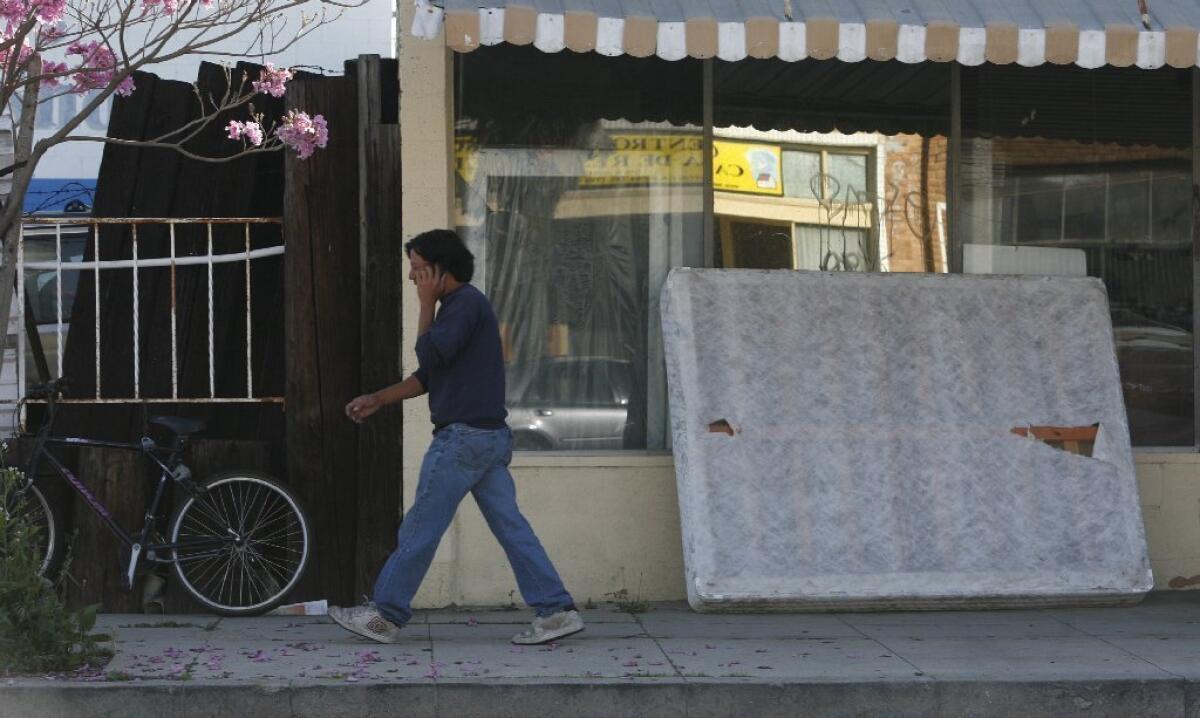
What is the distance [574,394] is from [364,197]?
1500 mm

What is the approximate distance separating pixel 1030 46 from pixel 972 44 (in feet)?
0.86

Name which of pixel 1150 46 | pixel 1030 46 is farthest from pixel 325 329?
pixel 1150 46

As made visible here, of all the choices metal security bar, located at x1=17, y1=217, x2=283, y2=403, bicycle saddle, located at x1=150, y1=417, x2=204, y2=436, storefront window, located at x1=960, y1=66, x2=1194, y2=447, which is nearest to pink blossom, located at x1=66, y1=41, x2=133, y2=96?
metal security bar, located at x1=17, y1=217, x2=283, y2=403

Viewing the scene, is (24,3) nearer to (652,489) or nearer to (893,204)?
(652,489)

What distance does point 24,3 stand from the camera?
5.88m

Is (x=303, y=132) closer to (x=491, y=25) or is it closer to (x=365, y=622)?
(x=491, y=25)

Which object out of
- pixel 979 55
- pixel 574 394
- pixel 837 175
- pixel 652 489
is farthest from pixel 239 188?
pixel 979 55

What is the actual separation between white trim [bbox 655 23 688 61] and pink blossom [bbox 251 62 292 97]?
1.79 metres

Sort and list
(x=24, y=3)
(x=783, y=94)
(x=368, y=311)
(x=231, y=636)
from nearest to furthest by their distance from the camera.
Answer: (x=24, y=3) → (x=231, y=636) → (x=368, y=311) → (x=783, y=94)

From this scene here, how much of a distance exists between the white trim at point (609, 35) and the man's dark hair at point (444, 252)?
106 cm

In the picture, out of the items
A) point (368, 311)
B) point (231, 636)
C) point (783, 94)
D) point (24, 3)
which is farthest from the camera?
point (783, 94)

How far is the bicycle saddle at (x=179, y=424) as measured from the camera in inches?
289

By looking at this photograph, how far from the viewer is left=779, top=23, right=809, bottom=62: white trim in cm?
681

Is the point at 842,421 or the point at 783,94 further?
the point at 783,94
